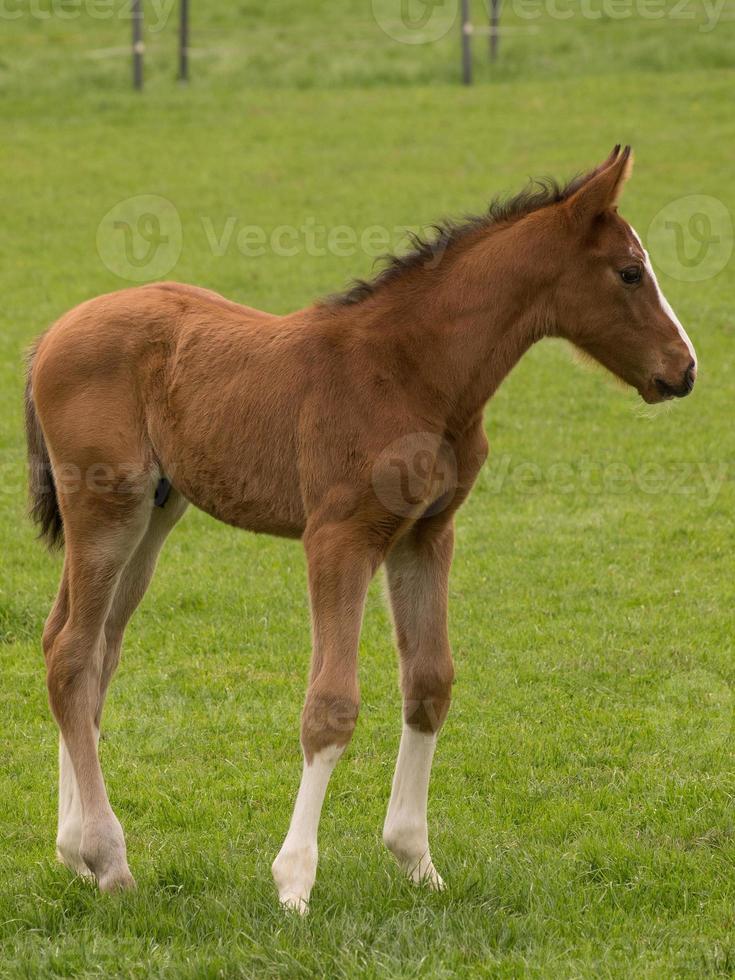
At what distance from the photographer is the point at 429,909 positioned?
4.04 metres

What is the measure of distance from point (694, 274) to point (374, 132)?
6.64 meters

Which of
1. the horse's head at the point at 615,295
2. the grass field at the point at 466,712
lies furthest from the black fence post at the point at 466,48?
the horse's head at the point at 615,295

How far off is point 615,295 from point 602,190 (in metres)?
0.31

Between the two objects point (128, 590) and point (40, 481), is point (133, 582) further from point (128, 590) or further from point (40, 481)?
point (40, 481)

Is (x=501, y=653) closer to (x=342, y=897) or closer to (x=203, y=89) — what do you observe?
(x=342, y=897)

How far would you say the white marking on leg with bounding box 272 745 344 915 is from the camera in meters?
3.95

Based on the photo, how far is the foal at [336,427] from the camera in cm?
401

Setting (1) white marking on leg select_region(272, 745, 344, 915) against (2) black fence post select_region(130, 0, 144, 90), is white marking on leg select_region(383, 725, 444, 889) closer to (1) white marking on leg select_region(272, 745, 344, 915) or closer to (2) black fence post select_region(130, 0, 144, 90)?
(1) white marking on leg select_region(272, 745, 344, 915)

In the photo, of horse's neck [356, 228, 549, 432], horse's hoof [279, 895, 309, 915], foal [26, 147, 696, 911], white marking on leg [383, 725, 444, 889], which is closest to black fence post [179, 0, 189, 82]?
foal [26, 147, 696, 911]

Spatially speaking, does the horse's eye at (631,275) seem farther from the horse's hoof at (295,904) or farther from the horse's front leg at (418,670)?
the horse's hoof at (295,904)

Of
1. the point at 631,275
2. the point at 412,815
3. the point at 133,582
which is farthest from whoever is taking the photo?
the point at 133,582

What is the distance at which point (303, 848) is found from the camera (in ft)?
13.0

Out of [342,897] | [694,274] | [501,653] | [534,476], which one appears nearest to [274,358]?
[342,897]

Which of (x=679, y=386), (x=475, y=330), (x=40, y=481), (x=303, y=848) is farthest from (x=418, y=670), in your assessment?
(x=40, y=481)
